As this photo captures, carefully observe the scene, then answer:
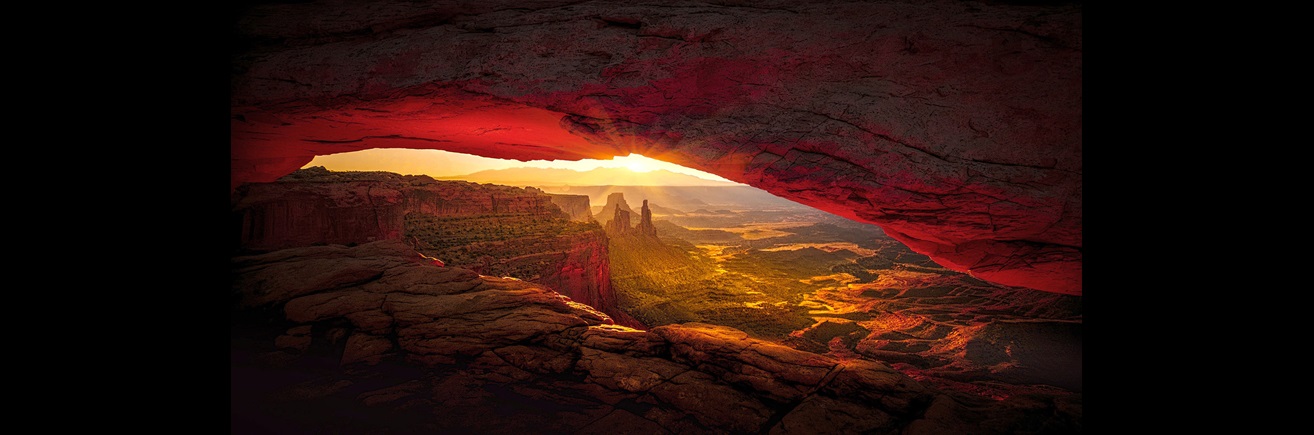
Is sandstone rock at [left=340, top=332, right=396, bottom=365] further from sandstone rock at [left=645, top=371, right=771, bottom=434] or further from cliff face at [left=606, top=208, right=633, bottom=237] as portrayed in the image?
cliff face at [left=606, top=208, right=633, bottom=237]

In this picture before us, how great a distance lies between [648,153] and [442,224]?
18.9m

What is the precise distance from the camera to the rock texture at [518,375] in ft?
13.0

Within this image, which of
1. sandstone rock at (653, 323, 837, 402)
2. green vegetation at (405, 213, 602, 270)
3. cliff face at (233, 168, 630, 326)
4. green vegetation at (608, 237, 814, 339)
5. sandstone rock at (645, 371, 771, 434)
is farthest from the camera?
green vegetation at (608, 237, 814, 339)

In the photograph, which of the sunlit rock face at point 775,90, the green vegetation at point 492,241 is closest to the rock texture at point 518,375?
the sunlit rock face at point 775,90

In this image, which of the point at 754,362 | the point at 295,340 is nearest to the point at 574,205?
the point at 295,340

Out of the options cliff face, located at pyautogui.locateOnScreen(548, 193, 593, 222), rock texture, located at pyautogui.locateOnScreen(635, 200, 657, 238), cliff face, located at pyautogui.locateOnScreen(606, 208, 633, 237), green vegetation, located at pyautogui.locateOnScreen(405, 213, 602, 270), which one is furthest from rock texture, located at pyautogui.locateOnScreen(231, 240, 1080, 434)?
cliff face, located at pyautogui.locateOnScreen(548, 193, 593, 222)

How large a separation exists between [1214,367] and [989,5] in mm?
3674

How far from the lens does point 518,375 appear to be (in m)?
4.94

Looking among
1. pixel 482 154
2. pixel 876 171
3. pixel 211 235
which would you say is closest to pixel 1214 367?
pixel 876 171

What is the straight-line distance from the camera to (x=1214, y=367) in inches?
83.0

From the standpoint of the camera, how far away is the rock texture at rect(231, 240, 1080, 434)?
3.96 m

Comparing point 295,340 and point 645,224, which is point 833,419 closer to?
point 295,340

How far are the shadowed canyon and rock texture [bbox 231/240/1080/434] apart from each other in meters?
0.03

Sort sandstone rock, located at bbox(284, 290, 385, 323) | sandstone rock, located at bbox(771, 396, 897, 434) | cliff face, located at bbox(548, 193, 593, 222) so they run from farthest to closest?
cliff face, located at bbox(548, 193, 593, 222), sandstone rock, located at bbox(284, 290, 385, 323), sandstone rock, located at bbox(771, 396, 897, 434)
